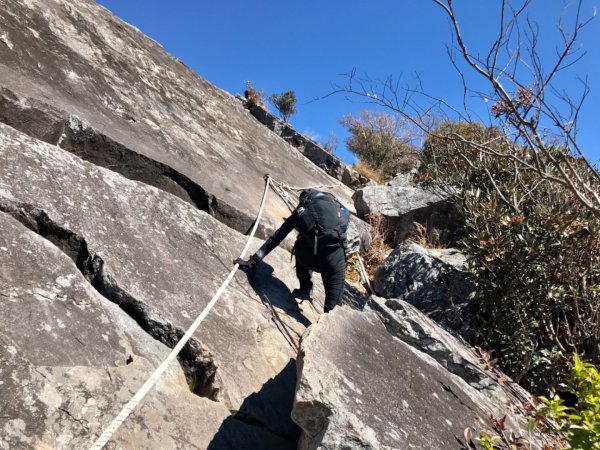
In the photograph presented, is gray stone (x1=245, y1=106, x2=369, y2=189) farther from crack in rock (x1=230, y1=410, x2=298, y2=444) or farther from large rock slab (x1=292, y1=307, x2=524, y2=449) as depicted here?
crack in rock (x1=230, y1=410, x2=298, y2=444)

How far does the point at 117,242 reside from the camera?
3799mm

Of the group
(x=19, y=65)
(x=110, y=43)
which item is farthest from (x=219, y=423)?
(x=110, y=43)

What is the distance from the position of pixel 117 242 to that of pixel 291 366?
66.4 inches

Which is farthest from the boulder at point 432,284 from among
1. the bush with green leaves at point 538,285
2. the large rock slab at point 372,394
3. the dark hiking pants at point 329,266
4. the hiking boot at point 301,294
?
the large rock slab at point 372,394

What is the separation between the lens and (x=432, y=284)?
6.19m

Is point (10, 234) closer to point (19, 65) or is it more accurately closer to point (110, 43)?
point (19, 65)

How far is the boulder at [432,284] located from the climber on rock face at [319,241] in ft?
5.35

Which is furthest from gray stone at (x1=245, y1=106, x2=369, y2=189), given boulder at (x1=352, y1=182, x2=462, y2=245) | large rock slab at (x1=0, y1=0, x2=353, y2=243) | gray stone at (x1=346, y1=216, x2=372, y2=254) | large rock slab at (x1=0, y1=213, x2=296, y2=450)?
large rock slab at (x1=0, y1=213, x2=296, y2=450)

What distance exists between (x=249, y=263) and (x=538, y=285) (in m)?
3.08

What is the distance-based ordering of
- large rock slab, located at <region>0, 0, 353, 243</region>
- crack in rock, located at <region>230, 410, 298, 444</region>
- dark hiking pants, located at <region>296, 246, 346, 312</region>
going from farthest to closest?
dark hiking pants, located at <region>296, 246, 346, 312</region> → large rock slab, located at <region>0, 0, 353, 243</region> → crack in rock, located at <region>230, 410, 298, 444</region>

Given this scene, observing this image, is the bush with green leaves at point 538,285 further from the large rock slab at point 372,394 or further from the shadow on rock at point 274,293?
the shadow on rock at point 274,293

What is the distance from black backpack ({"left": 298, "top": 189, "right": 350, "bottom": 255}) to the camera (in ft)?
15.4

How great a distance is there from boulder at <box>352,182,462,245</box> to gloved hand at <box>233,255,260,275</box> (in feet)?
15.4

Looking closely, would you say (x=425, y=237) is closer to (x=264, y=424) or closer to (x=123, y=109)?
(x=123, y=109)
